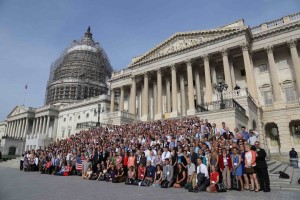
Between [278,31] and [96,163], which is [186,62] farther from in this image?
[96,163]

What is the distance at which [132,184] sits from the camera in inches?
422

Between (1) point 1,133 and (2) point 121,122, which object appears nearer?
(2) point 121,122

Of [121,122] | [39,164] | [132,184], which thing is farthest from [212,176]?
[121,122]

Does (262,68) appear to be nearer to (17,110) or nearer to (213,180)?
(213,180)

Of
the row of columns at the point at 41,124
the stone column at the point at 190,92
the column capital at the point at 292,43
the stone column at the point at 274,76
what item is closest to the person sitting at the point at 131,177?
the stone column at the point at 190,92

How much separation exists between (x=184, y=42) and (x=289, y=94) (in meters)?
17.1

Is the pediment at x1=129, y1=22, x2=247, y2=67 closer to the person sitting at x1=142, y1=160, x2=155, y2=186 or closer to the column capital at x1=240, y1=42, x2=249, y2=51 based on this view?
the column capital at x1=240, y1=42, x2=249, y2=51

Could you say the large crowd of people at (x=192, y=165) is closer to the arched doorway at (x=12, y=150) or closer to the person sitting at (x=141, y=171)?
the person sitting at (x=141, y=171)

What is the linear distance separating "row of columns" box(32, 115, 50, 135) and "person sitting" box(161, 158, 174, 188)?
66.8 meters

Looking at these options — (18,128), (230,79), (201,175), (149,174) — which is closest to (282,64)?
(230,79)

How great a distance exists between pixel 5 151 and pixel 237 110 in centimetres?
6980

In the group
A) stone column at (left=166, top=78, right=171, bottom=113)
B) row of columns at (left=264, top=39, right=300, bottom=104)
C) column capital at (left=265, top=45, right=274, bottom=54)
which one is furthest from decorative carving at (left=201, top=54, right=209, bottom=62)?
stone column at (left=166, top=78, right=171, bottom=113)

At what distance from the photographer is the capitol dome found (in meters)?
76.6

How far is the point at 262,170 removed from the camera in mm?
8281
